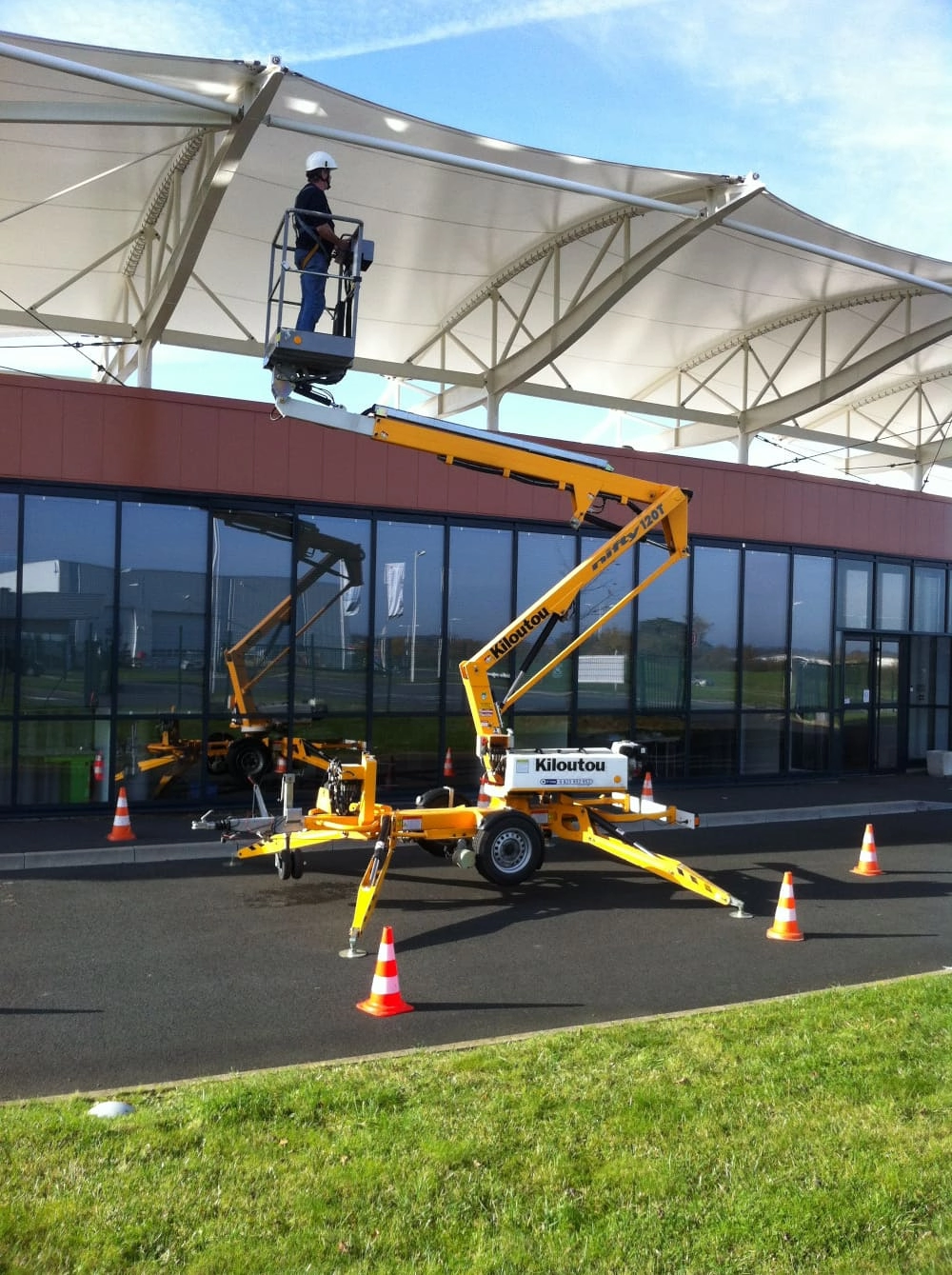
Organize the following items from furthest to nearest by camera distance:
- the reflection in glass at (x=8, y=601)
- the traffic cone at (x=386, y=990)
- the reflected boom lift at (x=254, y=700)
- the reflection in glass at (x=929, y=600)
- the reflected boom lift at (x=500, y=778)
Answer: the reflection in glass at (x=929, y=600), the reflected boom lift at (x=254, y=700), the reflection in glass at (x=8, y=601), the reflected boom lift at (x=500, y=778), the traffic cone at (x=386, y=990)

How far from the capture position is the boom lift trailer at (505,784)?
993 centimetres

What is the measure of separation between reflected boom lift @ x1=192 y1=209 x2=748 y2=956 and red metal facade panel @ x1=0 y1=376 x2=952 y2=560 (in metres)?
3.88

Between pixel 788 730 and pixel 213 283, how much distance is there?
44.0ft

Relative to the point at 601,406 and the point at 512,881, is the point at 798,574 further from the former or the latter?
the point at 512,881

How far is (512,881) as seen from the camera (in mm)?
10117

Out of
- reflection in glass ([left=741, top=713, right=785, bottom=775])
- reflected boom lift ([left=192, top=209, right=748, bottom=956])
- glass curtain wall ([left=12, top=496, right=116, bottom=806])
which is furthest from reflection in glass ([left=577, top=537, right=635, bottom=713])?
glass curtain wall ([left=12, top=496, right=116, bottom=806])

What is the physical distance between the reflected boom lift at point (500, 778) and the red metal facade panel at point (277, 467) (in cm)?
388

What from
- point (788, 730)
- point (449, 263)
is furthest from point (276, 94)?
point (788, 730)

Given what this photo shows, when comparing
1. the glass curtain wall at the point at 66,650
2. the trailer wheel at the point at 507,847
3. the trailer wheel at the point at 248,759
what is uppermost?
the glass curtain wall at the point at 66,650

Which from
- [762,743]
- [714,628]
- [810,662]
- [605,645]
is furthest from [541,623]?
[810,662]

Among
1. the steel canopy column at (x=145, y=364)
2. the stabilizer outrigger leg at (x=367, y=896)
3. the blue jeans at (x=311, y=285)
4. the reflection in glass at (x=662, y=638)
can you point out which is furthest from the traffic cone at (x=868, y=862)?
the steel canopy column at (x=145, y=364)

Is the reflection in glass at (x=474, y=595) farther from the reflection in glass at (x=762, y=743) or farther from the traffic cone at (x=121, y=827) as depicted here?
the traffic cone at (x=121, y=827)

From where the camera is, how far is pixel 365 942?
8500mm

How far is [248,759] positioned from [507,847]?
5475mm
